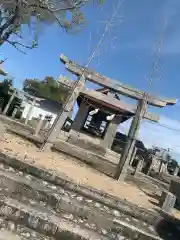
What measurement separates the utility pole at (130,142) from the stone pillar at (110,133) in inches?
411

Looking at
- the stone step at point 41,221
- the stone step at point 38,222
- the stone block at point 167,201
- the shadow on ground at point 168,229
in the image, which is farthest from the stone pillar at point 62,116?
the stone step at point 38,222

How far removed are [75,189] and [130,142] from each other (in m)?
5.76

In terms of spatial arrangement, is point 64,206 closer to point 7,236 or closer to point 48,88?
point 7,236

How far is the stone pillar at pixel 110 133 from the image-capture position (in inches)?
A: 875

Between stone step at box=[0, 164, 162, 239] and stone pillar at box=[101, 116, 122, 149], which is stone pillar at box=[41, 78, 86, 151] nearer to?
stone step at box=[0, 164, 162, 239]

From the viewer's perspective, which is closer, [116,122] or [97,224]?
[97,224]

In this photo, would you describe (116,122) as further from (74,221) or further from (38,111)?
(38,111)

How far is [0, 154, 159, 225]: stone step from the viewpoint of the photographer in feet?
19.5

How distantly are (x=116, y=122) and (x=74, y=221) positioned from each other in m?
17.9

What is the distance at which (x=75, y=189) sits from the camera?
19.7ft

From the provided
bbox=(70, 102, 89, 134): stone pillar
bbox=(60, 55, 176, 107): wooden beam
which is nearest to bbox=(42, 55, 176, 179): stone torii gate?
bbox=(60, 55, 176, 107): wooden beam

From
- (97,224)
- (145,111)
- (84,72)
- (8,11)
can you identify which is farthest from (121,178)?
(8,11)

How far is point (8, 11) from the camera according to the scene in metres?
8.84

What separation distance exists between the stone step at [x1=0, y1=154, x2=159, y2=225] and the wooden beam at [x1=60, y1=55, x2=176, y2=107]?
21.4ft
